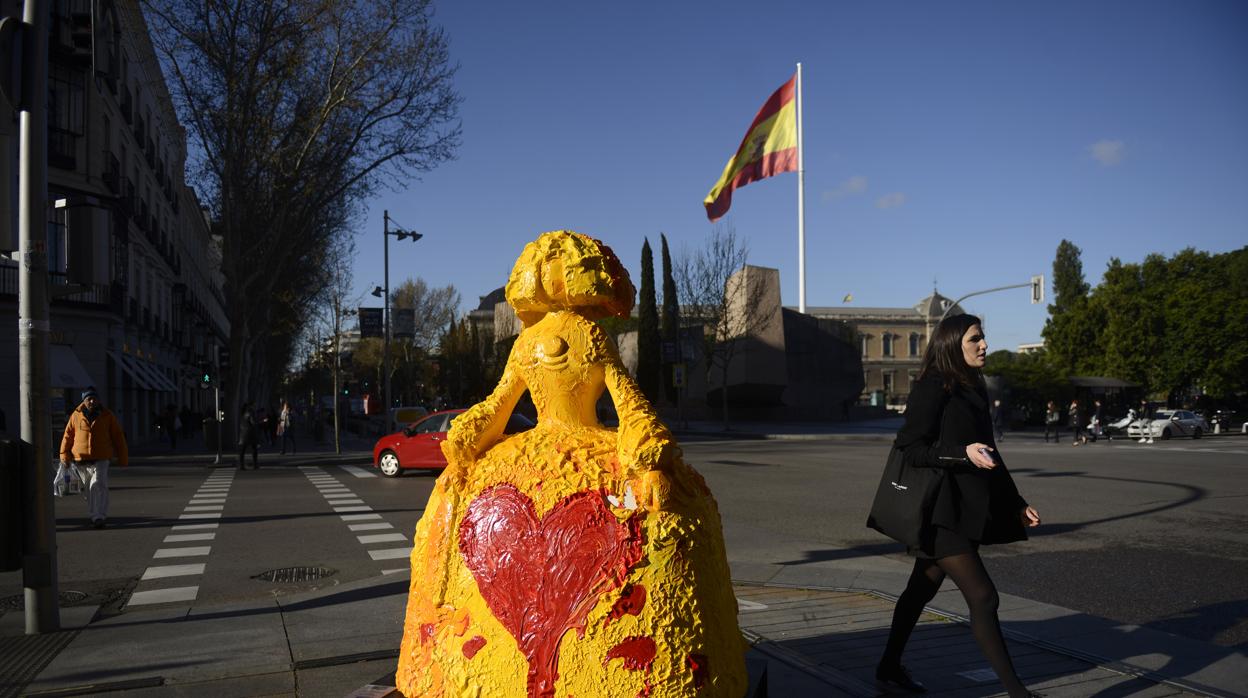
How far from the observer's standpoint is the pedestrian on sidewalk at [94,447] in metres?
10.2

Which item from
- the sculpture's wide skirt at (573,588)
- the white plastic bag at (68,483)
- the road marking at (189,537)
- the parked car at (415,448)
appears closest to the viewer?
the sculpture's wide skirt at (573,588)

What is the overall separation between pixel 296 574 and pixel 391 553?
1.16 metres

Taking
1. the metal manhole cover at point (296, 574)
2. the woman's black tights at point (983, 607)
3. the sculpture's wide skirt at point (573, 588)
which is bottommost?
the metal manhole cover at point (296, 574)

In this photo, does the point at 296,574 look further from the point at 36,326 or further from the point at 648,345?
the point at 648,345

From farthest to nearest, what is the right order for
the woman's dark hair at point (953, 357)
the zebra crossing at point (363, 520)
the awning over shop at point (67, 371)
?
the awning over shop at point (67, 371)
the zebra crossing at point (363, 520)
the woman's dark hair at point (953, 357)

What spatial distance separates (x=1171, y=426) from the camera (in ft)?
112

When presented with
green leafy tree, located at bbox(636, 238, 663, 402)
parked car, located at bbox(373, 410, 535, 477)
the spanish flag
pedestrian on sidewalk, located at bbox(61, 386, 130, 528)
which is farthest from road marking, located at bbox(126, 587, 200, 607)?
green leafy tree, located at bbox(636, 238, 663, 402)

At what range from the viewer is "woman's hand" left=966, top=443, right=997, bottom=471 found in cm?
336

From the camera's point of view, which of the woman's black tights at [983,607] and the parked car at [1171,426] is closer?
the woman's black tights at [983,607]

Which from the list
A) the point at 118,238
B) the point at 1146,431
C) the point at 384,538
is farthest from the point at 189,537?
Answer: the point at 1146,431

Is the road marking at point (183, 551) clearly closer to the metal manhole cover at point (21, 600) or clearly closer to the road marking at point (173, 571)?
the road marking at point (173, 571)

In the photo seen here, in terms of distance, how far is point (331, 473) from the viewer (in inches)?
751

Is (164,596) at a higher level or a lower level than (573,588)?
lower

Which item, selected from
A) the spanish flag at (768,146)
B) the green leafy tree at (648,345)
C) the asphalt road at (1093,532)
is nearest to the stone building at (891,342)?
the green leafy tree at (648,345)
